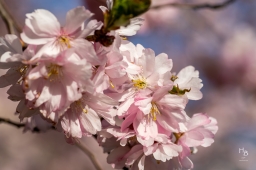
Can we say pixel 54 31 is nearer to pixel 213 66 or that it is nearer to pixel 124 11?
pixel 124 11

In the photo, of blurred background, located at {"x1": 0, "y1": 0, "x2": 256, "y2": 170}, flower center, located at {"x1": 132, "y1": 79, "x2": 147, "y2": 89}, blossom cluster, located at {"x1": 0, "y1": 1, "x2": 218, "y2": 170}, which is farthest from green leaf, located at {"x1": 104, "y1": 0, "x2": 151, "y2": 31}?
blurred background, located at {"x1": 0, "y1": 0, "x2": 256, "y2": 170}

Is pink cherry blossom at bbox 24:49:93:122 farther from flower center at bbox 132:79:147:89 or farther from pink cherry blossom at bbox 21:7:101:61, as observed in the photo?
flower center at bbox 132:79:147:89

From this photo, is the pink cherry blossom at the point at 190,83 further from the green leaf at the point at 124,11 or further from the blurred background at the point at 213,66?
the blurred background at the point at 213,66

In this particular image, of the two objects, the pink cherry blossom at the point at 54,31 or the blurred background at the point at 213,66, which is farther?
the blurred background at the point at 213,66

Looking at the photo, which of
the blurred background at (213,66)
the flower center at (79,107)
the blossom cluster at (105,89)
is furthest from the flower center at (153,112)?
the blurred background at (213,66)

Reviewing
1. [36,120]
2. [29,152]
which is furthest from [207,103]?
[36,120]

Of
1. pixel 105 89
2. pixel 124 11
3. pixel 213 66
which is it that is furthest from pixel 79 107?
pixel 213 66
